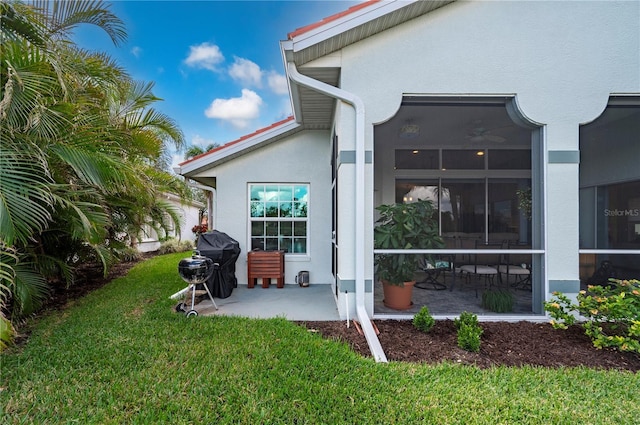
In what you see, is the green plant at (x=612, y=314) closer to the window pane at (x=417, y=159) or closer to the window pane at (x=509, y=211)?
the window pane at (x=509, y=211)

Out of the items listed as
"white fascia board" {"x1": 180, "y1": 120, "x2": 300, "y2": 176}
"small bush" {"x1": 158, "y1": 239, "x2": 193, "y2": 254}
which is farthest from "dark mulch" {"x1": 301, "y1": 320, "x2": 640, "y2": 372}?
"small bush" {"x1": 158, "y1": 239, "x2": 193, "y2": 254}

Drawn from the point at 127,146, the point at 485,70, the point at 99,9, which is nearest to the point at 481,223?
the point at 485,70

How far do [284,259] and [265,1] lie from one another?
→ 7661 mm

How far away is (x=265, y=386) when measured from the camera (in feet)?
8.75

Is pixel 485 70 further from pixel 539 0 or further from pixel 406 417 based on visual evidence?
pixel 406 417

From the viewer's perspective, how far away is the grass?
2324 mm

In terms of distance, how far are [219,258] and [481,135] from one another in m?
5.39

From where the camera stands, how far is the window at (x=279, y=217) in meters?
7.02

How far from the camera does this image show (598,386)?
2.77 meters

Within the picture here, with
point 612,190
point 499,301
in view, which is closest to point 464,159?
point 612,190

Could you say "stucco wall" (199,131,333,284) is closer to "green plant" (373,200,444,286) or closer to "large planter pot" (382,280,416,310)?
"large planter pot" (382,280,416,310)

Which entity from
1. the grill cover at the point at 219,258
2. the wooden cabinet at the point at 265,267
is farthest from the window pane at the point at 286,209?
the grill cover at the point at 219,258

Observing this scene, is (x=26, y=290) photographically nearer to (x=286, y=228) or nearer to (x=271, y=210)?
(x=271, y=210)

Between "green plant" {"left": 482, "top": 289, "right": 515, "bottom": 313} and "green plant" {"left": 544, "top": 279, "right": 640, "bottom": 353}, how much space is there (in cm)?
59
